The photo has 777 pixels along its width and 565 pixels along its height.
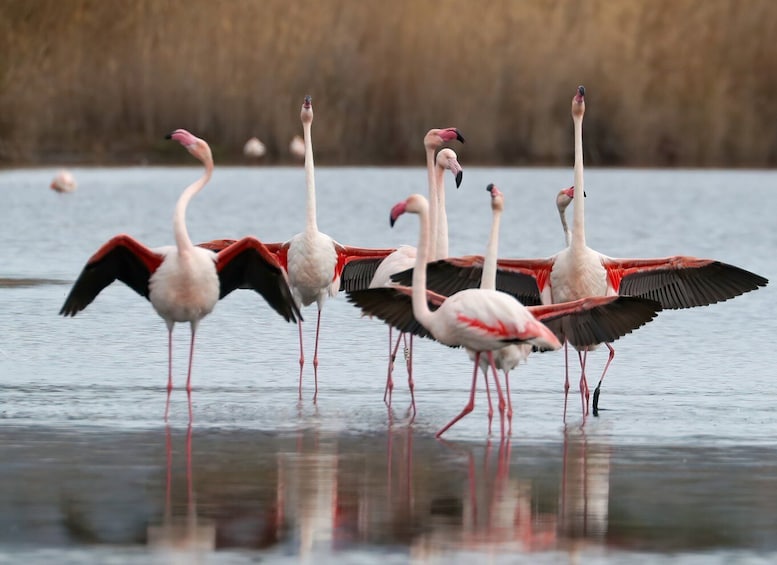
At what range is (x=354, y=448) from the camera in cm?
862

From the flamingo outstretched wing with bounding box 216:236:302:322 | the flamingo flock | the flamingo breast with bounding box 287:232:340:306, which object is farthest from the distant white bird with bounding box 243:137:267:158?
the flamingo outstretched wing with bounding box 216:236:302:322

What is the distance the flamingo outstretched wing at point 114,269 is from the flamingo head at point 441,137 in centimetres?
200

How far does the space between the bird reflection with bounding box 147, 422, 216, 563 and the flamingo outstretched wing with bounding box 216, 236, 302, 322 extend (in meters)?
2.59

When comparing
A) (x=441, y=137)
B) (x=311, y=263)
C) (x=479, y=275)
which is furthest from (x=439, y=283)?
(x=311, y=263)

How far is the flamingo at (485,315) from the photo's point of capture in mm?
8562

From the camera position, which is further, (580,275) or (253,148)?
(253,148)

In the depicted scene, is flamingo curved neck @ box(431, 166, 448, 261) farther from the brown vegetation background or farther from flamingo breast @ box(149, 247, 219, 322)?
the brown vegetation background

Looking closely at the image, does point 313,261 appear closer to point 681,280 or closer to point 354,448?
point 681,280

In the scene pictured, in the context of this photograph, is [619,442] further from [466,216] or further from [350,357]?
[466,216]

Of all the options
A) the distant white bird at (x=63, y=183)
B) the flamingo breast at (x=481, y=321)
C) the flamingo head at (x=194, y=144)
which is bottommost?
the flamingo breast at (x=481, y=321)

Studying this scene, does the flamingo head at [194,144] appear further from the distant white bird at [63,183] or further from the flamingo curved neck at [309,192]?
the distant white bird at [63,183]

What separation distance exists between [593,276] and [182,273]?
2583mm

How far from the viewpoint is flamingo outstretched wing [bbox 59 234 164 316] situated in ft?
31.2

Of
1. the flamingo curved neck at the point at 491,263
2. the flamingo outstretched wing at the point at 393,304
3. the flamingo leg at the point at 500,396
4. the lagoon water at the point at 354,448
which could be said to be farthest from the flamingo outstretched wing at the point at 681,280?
the flamingo leg at the point at 500,396
